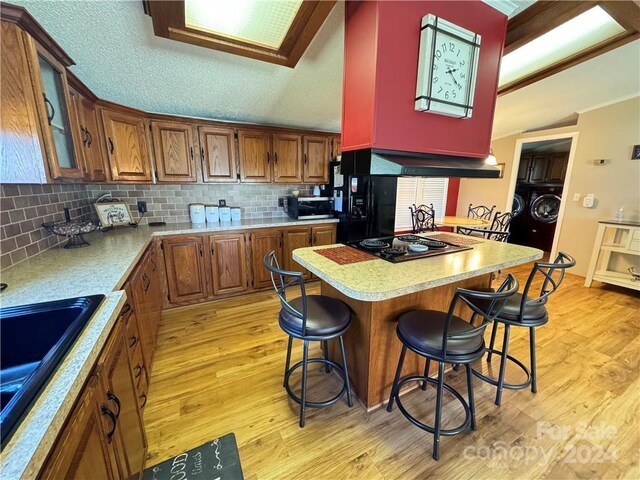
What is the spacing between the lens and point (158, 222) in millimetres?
3201

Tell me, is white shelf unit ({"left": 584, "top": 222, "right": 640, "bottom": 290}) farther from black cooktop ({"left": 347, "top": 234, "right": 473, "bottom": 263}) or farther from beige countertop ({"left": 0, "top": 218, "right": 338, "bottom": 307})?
beige countertop ({"left": 0, "top": 218, "right": 338, "bottom": 307})

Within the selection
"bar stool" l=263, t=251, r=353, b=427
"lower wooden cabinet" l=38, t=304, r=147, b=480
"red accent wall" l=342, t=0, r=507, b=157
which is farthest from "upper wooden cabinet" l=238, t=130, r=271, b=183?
"lower wooden cabinet" l=38, t=304, r=147, b=480

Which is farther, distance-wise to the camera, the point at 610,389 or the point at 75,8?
the point at 610,389

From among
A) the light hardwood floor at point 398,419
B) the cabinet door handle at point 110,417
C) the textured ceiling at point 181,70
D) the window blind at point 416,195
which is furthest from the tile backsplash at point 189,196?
the cabinet door handle at point 110,417

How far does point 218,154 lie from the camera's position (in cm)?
311

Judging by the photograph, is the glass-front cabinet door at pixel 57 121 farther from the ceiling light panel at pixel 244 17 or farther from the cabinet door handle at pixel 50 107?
the ceiling light panel at pixel 244 17

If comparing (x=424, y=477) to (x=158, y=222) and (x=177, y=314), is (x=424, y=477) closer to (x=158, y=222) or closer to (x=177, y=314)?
(x=177, y=314)

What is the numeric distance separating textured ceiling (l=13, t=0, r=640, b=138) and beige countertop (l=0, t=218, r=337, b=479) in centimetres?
134

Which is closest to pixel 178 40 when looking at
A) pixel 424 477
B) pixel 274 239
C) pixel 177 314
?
pixel 274 239

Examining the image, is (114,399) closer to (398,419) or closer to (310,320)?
(310,320)

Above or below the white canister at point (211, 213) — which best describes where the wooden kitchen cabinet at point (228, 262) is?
below

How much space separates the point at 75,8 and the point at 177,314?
2.54m

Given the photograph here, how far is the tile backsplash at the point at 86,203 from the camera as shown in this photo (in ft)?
5.08

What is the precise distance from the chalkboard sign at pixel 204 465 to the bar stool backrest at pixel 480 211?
17.9 ft
